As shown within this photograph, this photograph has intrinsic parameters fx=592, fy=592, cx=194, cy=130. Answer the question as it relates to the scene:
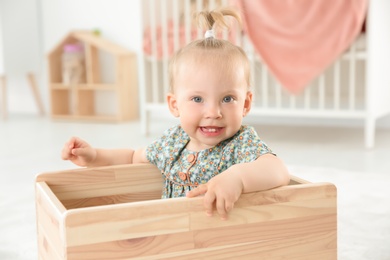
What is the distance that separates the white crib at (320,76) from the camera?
2.33 m

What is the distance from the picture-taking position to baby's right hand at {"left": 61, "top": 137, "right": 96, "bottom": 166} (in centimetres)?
104

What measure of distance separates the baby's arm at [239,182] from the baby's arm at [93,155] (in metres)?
0.29

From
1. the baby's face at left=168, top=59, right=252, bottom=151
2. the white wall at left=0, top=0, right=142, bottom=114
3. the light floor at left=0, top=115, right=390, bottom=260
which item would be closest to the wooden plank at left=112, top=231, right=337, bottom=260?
the baby's face at left=168, top=59, right=252, bottom=151

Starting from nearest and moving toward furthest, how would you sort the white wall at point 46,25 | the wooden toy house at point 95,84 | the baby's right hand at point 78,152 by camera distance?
the baby's right hand at point 78,152 < the wooden toy house at point 95,84 < the white wall at point 46,25

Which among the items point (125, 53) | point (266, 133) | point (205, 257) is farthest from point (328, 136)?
point (205, 257)

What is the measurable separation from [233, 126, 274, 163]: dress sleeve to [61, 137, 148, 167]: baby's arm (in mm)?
199

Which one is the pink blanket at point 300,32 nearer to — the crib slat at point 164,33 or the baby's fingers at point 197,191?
the crib slat at point 164,33

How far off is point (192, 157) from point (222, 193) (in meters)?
0.24

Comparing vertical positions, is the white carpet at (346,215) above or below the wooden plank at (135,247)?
below

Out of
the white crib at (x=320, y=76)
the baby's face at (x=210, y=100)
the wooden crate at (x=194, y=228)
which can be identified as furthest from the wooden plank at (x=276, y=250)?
the white crib at (x=320, y=76)

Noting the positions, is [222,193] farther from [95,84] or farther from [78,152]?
[95,84]

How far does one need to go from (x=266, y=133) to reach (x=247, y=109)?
177cm

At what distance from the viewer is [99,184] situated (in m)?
1.01

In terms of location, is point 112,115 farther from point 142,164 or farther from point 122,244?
point 122,244
